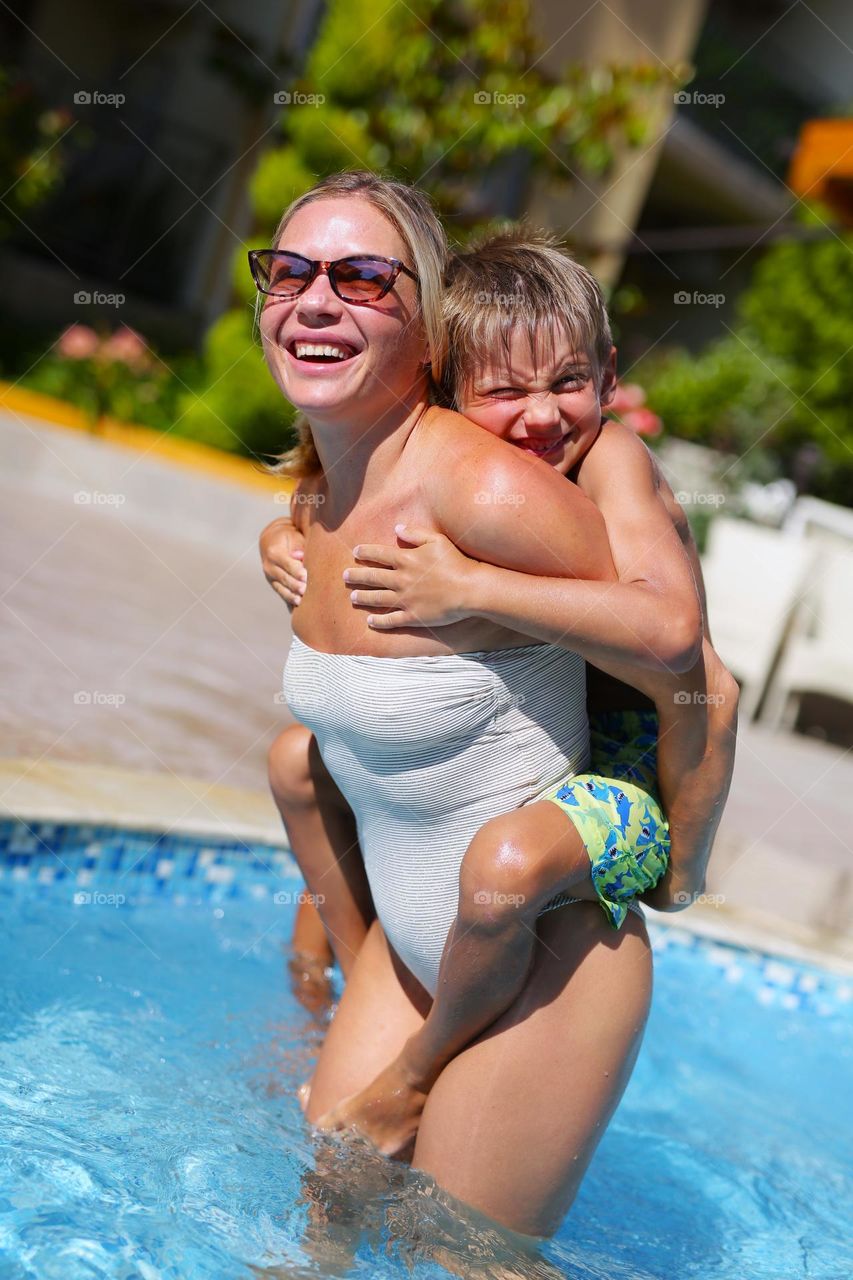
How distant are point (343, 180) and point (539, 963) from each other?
4.23 feet

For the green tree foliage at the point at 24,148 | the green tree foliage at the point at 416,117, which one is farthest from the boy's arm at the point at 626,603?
the green tree foliage at the point at 24,148

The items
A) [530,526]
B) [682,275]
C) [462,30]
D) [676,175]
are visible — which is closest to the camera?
[530,526]

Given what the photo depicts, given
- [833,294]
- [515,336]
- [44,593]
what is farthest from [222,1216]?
[833,294]

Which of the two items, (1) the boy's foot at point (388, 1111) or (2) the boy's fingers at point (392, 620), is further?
(1) the boy's foot at point (388, 1111)

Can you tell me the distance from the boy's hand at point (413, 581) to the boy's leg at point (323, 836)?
613mm

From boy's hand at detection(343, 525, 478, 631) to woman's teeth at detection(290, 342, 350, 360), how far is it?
0.28 meters

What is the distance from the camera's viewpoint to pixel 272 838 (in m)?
3.72

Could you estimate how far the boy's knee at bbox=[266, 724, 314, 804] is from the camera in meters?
2.59

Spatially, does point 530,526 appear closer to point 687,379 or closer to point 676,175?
point 687,379

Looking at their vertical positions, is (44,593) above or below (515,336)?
below

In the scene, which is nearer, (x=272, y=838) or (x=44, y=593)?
(x=272, y=838)

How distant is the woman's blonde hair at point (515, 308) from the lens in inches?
80.6

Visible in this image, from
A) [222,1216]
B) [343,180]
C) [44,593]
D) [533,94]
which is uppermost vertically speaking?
[533,94]

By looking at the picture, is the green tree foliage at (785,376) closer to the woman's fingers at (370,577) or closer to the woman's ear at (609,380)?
the woman's ear at (609,380)
